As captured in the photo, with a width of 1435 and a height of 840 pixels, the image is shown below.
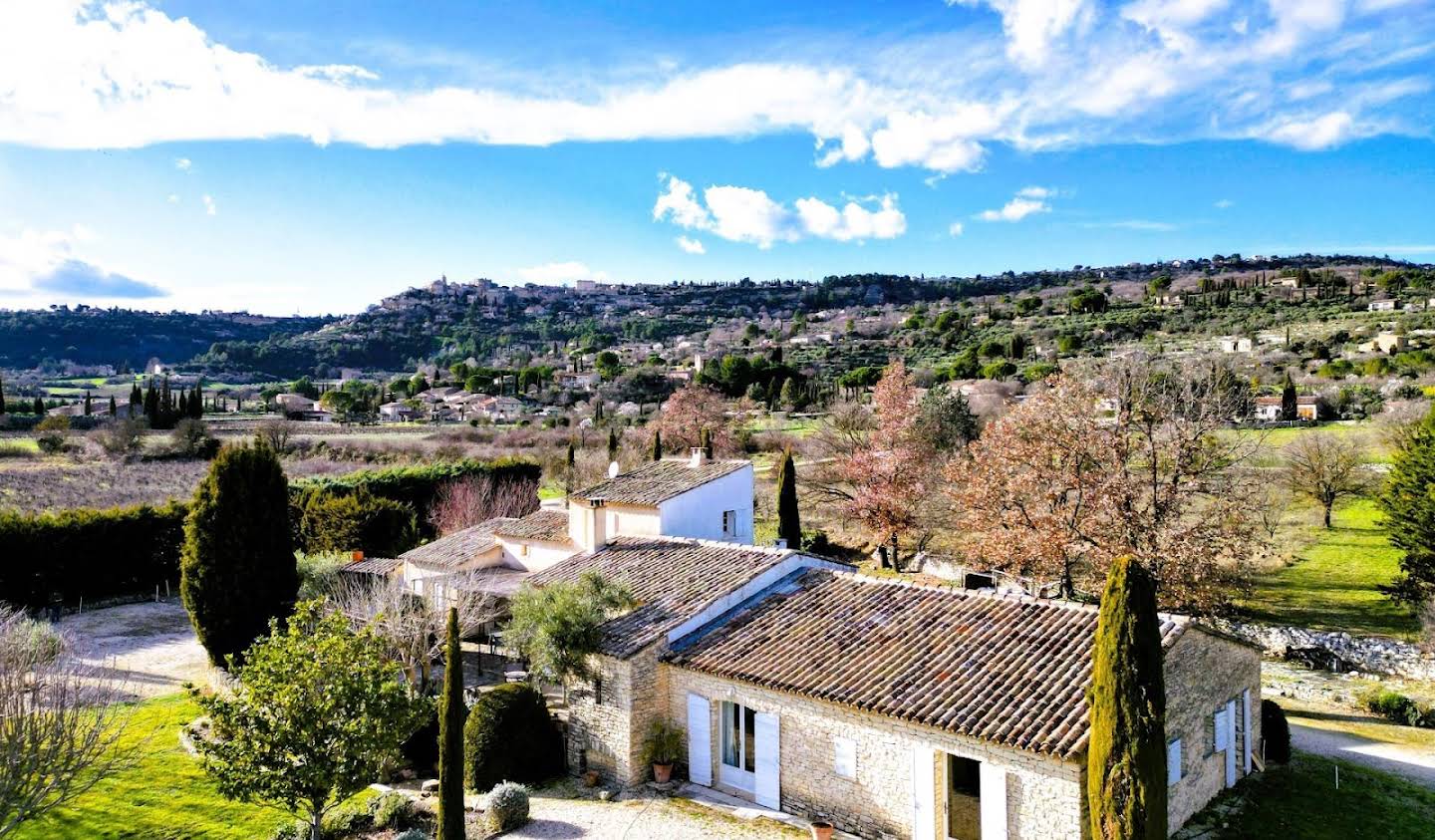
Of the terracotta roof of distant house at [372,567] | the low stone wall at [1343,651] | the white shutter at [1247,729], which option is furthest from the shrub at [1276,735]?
the terracotta roof of distant house at [372,567]

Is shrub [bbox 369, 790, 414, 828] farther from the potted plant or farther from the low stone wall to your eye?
the low stone wall

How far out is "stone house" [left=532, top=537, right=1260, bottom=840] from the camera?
1190cm

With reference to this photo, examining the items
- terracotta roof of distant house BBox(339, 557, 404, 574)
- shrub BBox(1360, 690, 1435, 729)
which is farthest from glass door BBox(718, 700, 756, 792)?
shrub BBox(1360, 690, 1435, 729)

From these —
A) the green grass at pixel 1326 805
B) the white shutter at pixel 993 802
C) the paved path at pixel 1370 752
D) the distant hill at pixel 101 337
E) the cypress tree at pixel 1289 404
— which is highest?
the distant hill at pixel 101 337

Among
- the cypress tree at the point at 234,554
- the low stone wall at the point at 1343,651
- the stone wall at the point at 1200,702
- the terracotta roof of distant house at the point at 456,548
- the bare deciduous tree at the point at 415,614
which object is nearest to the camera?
the stone wall at the point at 1200,702

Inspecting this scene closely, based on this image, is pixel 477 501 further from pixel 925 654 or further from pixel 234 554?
pixel 925 654

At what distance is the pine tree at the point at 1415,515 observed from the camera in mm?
26125

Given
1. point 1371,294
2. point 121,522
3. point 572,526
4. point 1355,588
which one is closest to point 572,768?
point 572,526

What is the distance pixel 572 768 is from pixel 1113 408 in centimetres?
1910

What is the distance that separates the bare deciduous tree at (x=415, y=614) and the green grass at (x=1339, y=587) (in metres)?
25.0

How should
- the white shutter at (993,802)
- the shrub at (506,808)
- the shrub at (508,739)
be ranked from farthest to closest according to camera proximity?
the shrub at (508,739)
the shrub at (506,808)
the white shutter at (993,802)

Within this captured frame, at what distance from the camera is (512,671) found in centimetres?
2016

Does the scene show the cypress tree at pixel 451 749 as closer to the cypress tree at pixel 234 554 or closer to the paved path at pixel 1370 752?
the cypress tree at pixel 234 554

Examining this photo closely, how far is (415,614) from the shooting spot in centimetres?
1981
